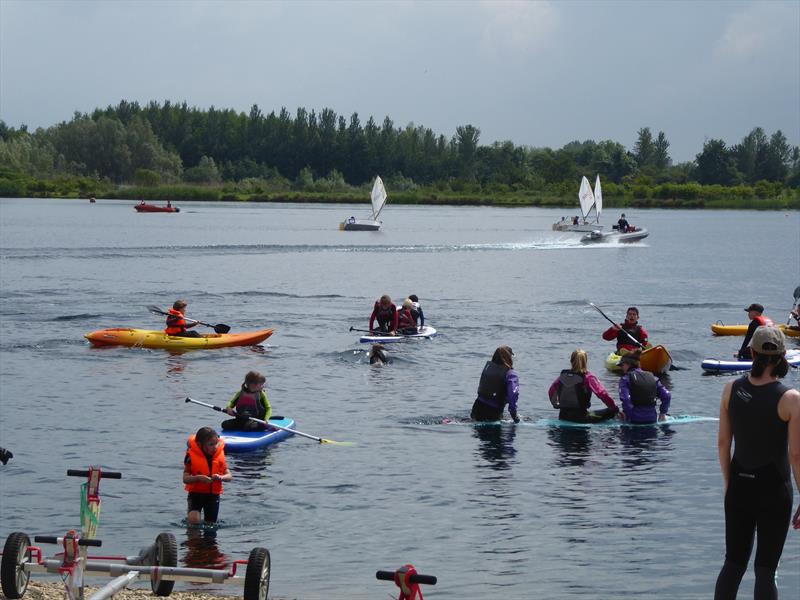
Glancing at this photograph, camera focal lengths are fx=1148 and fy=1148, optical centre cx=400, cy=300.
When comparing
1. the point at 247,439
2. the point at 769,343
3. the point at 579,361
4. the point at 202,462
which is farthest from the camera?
the point at 579,361

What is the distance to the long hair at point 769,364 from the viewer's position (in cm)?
714

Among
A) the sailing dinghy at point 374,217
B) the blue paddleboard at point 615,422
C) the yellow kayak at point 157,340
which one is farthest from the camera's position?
the sailing dinghy at point 374,217

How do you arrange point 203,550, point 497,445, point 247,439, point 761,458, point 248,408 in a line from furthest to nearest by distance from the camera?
point 497,445 < point 247,439 < point 248,408 < point 203,550 < point 761,458

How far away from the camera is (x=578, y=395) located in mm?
18281

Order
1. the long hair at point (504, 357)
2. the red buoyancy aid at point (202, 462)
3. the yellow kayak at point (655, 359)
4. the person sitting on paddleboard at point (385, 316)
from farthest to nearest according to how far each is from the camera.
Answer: the person sitting on paddleboard at point (385, 316) → the yellow kayak at point (655, 359) → the long hair at point (504, 357) → the red buoyancy aid at point (202, 462)

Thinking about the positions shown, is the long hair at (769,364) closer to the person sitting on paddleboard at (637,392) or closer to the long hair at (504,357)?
the long hair at (504,357)

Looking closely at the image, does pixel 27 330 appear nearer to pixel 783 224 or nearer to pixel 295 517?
pixel 295 517

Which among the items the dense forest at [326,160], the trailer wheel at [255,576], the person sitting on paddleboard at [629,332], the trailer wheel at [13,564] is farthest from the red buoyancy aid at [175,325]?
the dense forest at [326,160]

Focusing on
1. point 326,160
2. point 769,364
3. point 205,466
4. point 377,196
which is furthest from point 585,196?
point 326,160

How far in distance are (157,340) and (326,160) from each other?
155073mm

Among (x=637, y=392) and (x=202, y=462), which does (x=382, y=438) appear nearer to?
(x=637, y=392)

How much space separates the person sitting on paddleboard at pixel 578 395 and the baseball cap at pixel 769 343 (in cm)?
1031

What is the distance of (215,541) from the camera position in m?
12.8

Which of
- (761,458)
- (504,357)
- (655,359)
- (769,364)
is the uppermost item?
(769,364)
